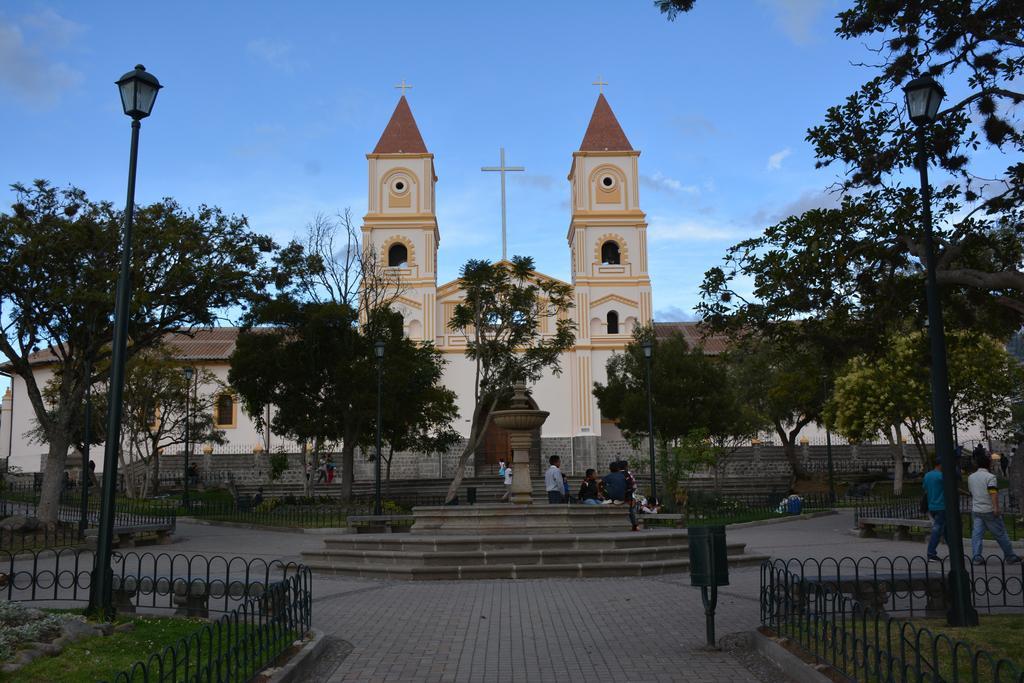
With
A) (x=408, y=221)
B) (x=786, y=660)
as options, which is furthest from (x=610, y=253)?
(x=786, y=660)

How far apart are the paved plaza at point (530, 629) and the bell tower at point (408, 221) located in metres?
35.2

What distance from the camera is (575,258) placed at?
164ft

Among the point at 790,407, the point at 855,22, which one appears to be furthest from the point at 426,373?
the point at 855,22

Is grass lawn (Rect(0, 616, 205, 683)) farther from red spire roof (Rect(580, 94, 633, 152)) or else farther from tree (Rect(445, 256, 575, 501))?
red spire roof (Rect(580, 94, 633, 152))

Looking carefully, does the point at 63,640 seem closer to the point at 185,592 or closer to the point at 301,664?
the point at 301,664

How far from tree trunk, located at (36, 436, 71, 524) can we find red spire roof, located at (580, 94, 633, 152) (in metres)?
35.5

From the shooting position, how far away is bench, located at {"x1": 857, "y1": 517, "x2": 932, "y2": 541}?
55.7ft

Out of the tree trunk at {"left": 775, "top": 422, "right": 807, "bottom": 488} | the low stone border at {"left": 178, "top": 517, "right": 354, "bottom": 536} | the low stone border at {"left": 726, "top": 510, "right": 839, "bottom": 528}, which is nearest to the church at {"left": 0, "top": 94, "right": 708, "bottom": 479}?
the tree trunk at {"left": 775, "top": 422, "right": 807, "bottom": 488}

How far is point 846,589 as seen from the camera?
8.92 metres

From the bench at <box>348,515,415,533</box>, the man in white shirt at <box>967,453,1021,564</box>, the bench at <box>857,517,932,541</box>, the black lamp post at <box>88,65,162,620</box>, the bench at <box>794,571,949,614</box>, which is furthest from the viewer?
the bench at <box>348,515,415,533</box>

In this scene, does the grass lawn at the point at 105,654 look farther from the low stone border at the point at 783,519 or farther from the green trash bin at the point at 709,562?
the low stone border at the point at 783,519

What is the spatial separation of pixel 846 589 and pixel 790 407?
32.9 m

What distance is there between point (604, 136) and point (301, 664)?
4676cm

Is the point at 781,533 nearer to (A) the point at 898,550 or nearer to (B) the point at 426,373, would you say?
(A) the point at 898,550
